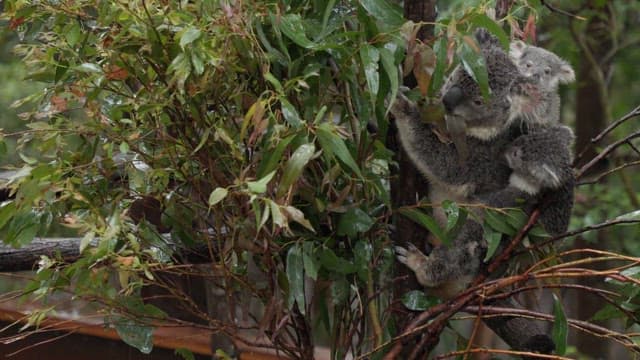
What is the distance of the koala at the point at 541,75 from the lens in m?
1.88

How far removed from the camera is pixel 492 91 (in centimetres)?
187

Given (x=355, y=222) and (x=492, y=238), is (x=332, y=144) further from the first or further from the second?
(x=492, y=238)

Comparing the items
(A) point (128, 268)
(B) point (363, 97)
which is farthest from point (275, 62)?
(A) point (128, 268)

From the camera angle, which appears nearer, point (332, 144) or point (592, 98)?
point (332, 144)

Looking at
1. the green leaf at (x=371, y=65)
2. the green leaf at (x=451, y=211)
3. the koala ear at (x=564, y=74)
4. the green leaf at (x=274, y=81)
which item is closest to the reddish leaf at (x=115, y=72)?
the green leaf at (x=274, y=81)

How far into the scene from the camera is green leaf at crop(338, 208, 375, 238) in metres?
1.32

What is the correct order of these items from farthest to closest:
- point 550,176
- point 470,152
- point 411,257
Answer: point 470,152 → point 550,176 → point 411,257

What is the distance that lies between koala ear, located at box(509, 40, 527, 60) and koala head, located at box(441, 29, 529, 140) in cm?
3

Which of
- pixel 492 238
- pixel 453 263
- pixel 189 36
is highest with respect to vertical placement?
pixel 189 36

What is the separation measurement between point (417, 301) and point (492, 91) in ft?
1.96

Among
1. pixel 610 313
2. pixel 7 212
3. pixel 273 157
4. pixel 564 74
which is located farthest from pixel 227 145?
pixel 564 74

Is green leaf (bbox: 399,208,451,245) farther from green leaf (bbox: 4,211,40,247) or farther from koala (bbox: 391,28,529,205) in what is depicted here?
green leaf (bbox: 4,211,40,247)

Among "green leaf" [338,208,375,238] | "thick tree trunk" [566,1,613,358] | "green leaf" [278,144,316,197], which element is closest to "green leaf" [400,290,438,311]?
"green leaf" [338,208,375,238]

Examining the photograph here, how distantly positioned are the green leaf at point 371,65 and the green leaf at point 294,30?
75 mm
